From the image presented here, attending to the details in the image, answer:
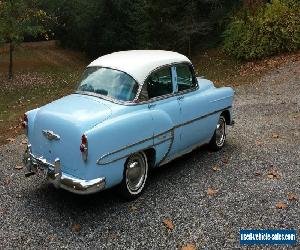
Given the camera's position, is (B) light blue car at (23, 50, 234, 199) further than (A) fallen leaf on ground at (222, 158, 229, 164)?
No

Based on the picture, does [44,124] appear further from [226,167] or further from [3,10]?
[3,10]

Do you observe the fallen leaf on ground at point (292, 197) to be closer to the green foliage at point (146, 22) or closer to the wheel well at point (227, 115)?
the wheel well at point (227, 115)

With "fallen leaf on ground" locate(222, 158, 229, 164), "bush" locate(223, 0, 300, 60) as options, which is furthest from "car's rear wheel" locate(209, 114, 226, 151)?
"bush" locate(223, 0, 300, 60)

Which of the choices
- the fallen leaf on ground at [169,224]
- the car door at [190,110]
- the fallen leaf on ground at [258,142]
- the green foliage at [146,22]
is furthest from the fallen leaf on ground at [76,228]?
the green foliage at [146,22]

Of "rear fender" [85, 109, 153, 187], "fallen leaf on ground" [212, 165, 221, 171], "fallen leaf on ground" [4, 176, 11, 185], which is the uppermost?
"rear fender" [85, 109, 153, 187]

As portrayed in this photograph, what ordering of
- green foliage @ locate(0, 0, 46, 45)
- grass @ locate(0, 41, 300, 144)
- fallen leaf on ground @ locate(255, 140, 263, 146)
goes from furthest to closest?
green foliage @ locate(0, 0, 46, 45) → grass @ locate(0, 41, 300, 144) → fallen leaf on ground @ locate(255, 140, 263, 146)

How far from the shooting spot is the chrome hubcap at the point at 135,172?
6376 millimetres

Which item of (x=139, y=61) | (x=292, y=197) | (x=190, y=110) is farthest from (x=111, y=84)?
(x=292, y=197)

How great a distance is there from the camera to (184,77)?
7.67 m

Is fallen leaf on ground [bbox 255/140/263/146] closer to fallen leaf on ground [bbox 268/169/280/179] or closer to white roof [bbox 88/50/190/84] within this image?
fallen leaf on ground [bbox 268/169/280/179]

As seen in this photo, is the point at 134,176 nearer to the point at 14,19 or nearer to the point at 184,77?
the point at 184,77

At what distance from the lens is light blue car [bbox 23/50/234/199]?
5.69m

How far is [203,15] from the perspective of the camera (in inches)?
1017
